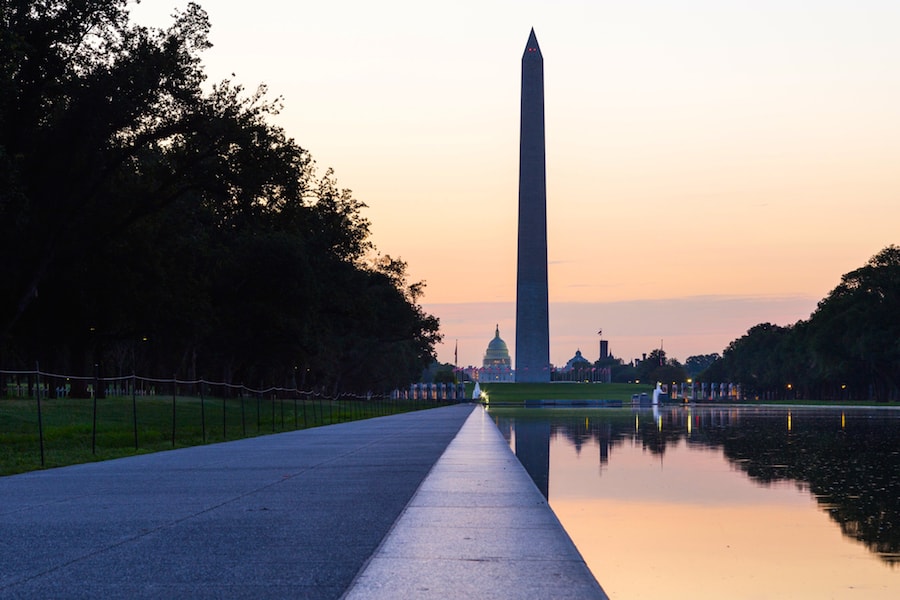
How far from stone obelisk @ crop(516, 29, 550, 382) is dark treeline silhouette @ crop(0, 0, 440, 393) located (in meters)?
40.4

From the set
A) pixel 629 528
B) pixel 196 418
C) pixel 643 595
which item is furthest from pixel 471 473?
pixel 196 418

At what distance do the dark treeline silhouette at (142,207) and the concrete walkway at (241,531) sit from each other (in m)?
18.4

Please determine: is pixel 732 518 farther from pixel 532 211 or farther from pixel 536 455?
pixel 532 211

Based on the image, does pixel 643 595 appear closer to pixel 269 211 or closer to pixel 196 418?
pixel 196 418

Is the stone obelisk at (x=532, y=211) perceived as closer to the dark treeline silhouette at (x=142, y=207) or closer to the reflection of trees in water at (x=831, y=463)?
the dark treeline silhouette at (x=142, y=207)

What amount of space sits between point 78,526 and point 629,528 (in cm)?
563

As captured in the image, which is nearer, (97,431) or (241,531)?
(241,531)

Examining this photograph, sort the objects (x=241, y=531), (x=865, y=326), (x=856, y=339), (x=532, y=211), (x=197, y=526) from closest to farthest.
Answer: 1. (x=241, y=531)
2. (x=197, y=526)
3. (x=532, y=211)
4. (x=865, y=326)
5. (x=856, y=339)

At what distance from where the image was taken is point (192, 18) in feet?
123

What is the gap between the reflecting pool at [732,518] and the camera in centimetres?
888

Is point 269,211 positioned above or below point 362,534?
above

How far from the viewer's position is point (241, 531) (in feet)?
34.0

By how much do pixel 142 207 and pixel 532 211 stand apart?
70.5 metres

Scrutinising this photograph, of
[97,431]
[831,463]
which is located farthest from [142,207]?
[831,463]
